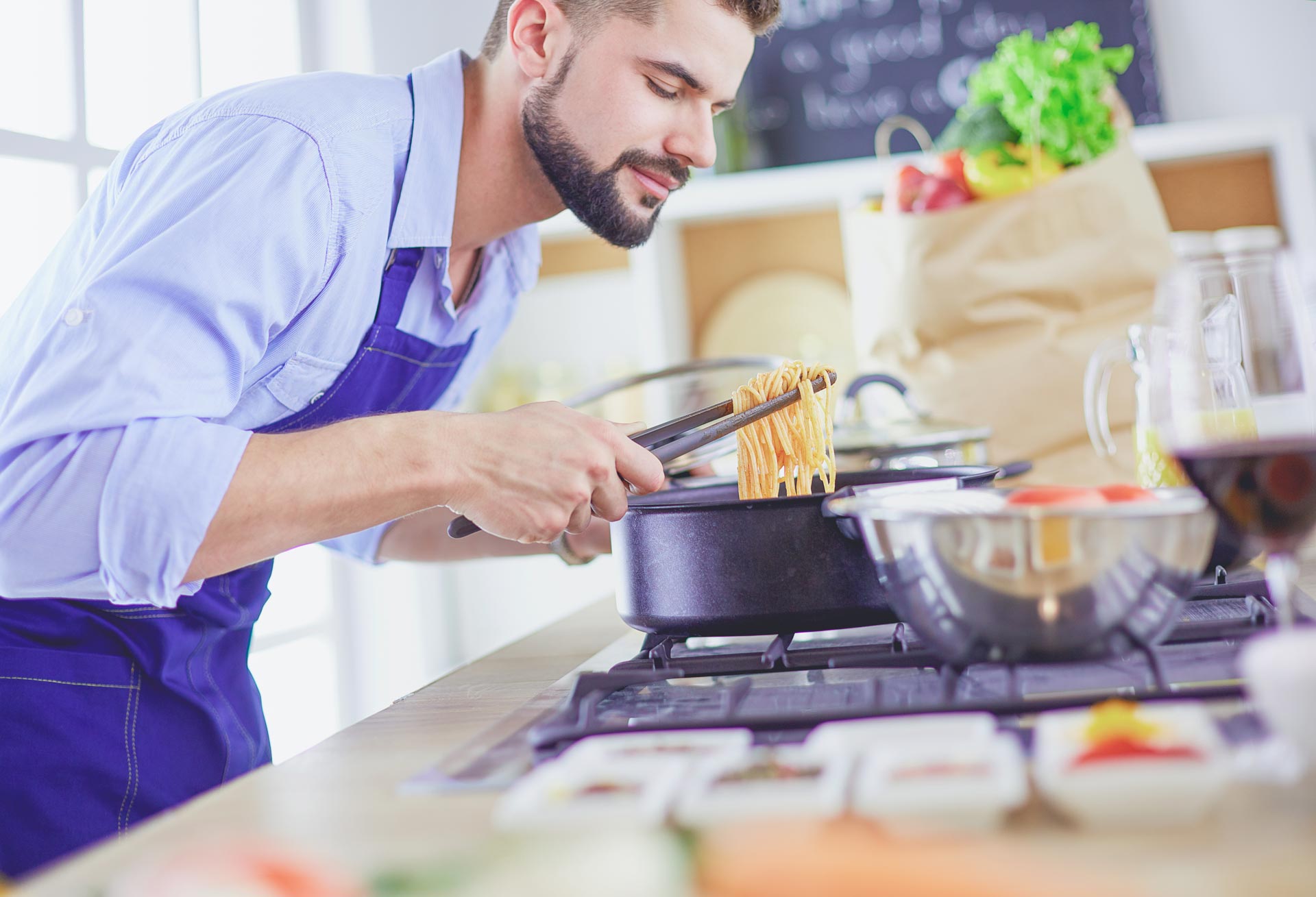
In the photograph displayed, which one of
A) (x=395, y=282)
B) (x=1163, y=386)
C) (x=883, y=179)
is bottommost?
(x=1163, y=386)

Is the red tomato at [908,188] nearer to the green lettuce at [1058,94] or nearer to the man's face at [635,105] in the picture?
the green lettuce at [1058,94]

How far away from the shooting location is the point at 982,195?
172 cm

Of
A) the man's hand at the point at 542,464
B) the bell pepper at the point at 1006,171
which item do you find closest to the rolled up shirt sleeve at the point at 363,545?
the man's hand at the point at 542,464

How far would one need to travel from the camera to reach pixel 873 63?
2.97 m

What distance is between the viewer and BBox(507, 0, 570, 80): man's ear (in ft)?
4.32

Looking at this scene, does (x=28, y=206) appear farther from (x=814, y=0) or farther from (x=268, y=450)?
(x=814, y=0)

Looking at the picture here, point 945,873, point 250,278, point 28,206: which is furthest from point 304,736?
point 945,873

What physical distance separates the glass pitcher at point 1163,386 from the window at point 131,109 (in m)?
1.18

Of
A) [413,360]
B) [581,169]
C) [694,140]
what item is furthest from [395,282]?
[694,140]

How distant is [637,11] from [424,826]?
0.99 metres

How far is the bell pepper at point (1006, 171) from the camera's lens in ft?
5.57

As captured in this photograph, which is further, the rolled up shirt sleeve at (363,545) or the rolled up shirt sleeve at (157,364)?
the rolled up shirt sleeve at (363,545)

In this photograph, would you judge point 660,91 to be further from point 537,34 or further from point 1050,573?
point 1050,573

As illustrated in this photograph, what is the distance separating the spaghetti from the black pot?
262 millimetres
